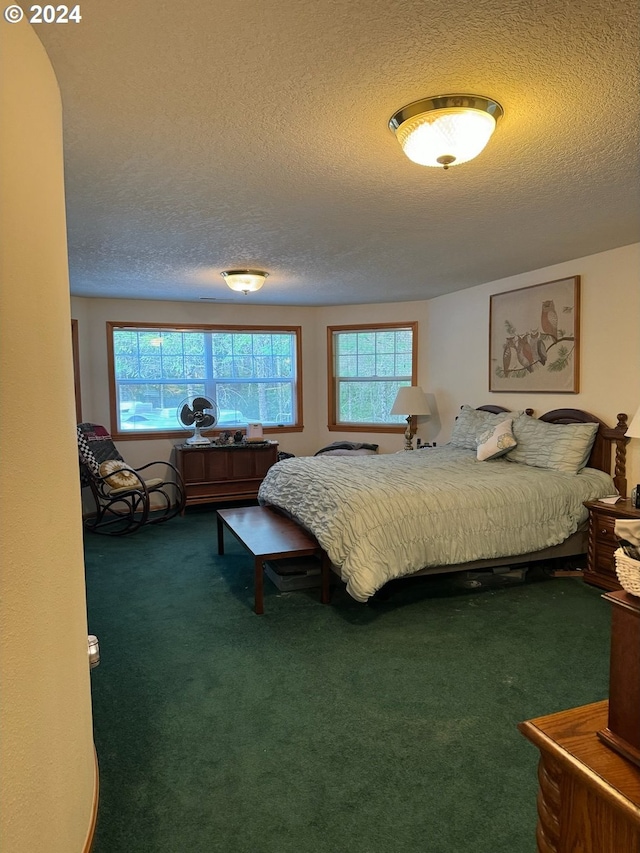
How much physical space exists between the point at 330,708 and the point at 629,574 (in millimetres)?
1777

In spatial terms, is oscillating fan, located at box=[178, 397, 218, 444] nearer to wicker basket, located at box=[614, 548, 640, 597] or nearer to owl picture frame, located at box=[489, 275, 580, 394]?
owl picture frame, located at box=[489, 275, 580, 394]

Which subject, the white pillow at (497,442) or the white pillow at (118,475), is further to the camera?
the white pillow at (118,475)

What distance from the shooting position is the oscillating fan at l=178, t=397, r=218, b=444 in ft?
19.6

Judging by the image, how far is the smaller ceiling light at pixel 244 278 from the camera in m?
4.49

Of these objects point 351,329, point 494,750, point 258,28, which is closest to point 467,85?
point 258,28

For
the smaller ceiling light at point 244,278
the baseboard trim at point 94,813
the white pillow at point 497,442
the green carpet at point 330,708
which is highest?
the smaller ceiling light at point 244,278

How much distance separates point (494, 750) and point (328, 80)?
2.44 metres

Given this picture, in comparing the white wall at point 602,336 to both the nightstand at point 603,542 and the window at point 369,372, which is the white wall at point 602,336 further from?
the window at point 369,372

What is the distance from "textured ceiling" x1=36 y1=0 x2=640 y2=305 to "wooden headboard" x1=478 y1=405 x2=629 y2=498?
1.27 m

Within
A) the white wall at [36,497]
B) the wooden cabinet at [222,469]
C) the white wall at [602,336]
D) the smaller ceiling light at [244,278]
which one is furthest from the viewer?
the wooden cabinet at [222,469]

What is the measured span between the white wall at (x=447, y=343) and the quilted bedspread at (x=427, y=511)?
28.3 inches

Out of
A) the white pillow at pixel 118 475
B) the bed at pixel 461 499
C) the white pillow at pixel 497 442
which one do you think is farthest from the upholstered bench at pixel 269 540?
the white pillow at pixel 497 442

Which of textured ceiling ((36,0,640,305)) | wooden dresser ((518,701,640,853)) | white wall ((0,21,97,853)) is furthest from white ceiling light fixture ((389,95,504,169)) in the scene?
wooden dresser ((518,701,640,853))

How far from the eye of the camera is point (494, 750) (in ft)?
6.66
